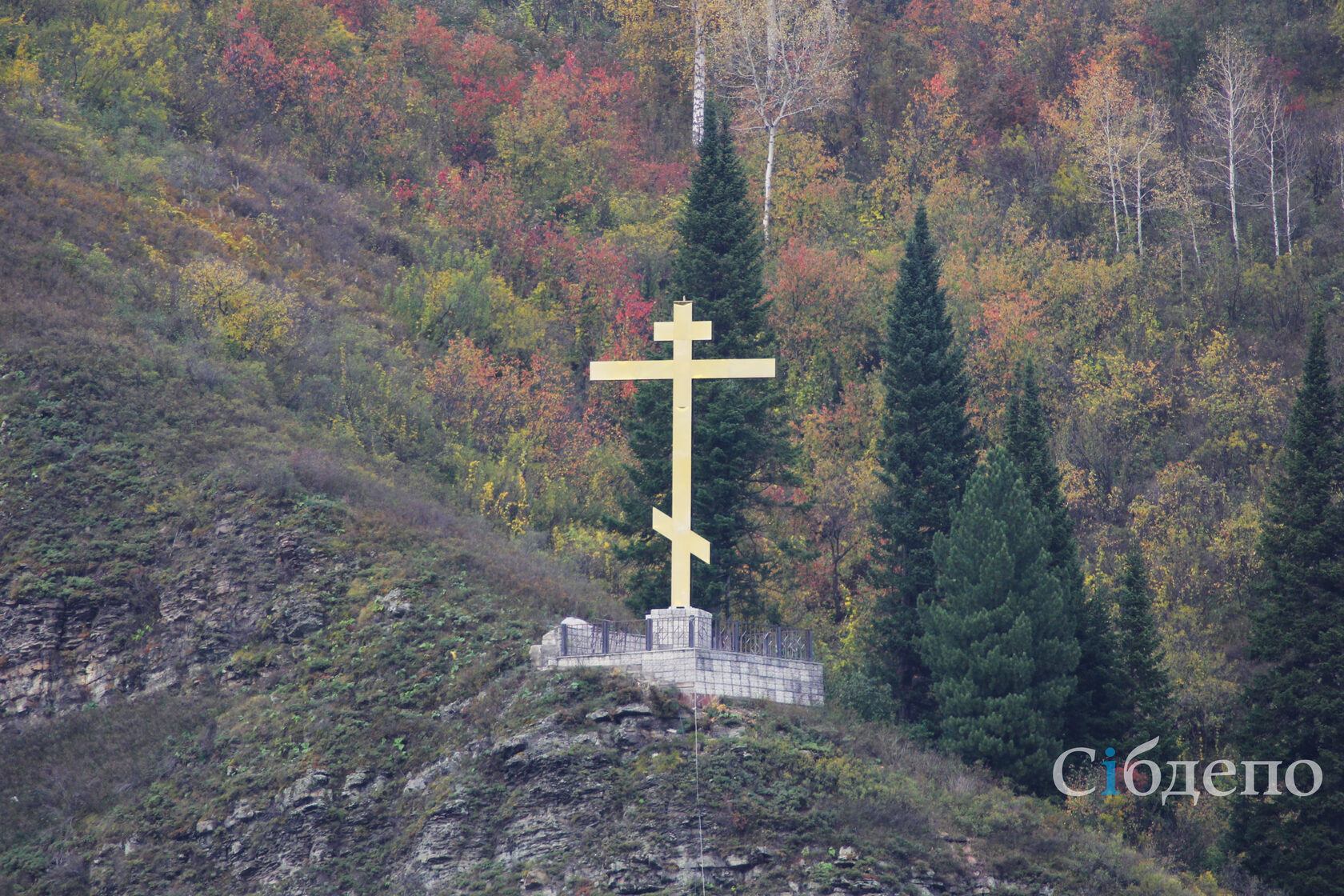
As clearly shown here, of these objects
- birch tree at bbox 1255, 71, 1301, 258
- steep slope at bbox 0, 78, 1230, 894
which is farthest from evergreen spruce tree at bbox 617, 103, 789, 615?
birch tree at bbox 1255, 71, 1301, 258

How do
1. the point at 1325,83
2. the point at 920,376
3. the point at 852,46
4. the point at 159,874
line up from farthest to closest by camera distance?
the point at 852,46, the point at 1325,83, the point at 920,376, the point at 159,874

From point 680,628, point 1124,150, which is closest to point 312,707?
point 680,628

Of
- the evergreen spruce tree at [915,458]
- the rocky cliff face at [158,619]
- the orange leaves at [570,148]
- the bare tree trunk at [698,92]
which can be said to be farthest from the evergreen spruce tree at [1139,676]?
the bare tree trunk at [698,92]

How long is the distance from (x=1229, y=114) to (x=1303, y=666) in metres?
25.9

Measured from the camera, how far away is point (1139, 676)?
32688mm

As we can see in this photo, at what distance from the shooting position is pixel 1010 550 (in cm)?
3259

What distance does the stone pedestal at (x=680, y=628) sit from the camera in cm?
2830

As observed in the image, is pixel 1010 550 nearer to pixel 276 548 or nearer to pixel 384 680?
pixel 384 680

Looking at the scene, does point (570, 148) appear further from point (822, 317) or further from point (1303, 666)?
point (1303, 666)

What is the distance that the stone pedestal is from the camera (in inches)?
1114

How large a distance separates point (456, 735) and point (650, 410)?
10.9 meters

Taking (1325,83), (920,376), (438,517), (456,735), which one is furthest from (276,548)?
(1325,83)

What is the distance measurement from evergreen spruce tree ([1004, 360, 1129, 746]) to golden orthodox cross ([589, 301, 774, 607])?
896 centimetres

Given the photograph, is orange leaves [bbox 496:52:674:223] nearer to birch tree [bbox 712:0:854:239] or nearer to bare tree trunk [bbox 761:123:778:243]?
birch tree [bbox 712:0:854:239]
